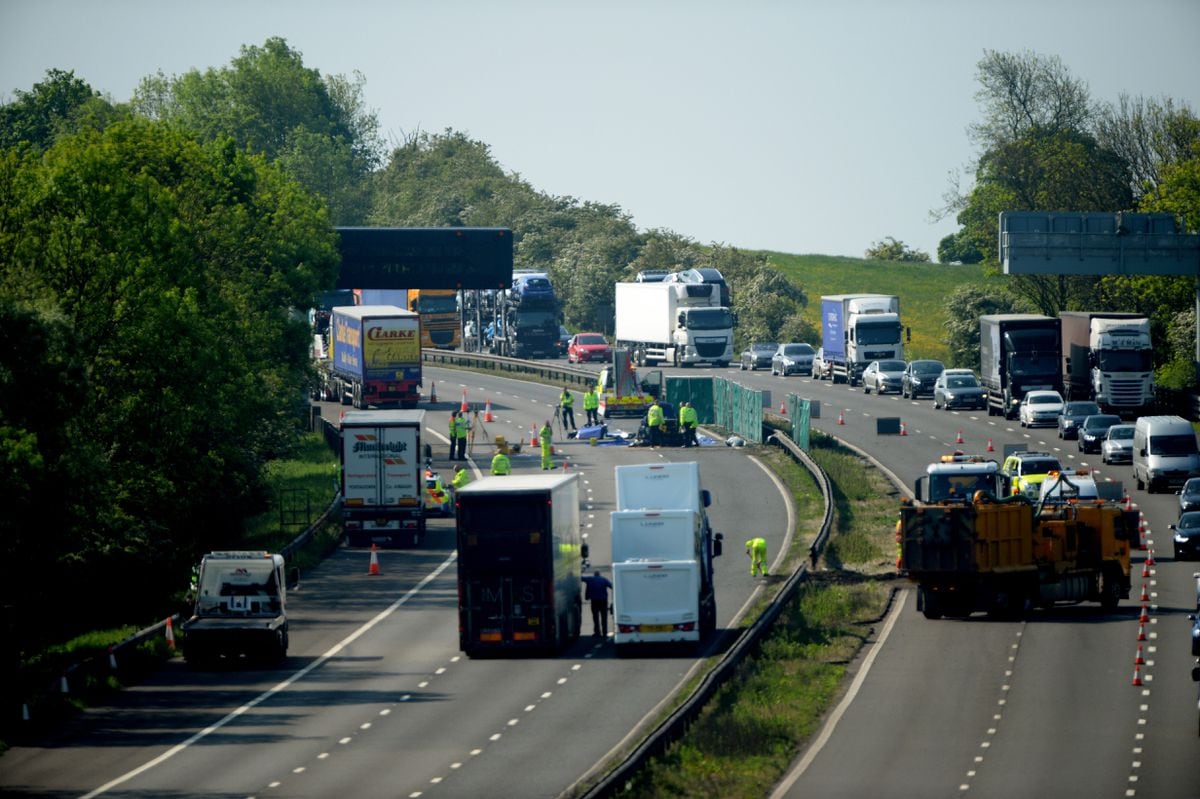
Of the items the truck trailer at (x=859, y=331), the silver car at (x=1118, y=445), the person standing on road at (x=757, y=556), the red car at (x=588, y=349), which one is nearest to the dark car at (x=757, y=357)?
the red car at (x=588, y=349)

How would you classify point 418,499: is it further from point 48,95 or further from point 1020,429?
point 48,95

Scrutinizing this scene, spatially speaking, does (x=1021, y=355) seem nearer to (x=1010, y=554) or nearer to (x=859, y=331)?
(x=859, y=331)

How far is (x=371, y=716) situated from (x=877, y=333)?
199 ft

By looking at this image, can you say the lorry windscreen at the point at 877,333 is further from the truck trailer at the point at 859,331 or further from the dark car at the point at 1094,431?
the dark car at the point at 1094,431

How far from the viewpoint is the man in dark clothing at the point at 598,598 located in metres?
42.2

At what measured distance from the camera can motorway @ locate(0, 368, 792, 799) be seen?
3047 centimetres

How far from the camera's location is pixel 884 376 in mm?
91312

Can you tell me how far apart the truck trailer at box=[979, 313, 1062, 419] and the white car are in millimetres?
877

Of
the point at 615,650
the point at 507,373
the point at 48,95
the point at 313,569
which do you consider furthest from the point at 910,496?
the point at 48,95

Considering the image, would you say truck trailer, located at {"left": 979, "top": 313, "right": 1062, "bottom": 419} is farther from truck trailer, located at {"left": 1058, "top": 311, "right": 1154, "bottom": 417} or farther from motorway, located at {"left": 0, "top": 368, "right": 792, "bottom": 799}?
motorway, located at {"left": 0, "top": 368, "right": 792, "bottom": 799}

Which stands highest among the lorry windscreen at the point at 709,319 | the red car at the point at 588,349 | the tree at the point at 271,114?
the tree at the point at 271,114

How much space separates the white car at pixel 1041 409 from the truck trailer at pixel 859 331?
1417 cm

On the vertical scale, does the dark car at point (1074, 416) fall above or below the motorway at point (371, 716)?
above

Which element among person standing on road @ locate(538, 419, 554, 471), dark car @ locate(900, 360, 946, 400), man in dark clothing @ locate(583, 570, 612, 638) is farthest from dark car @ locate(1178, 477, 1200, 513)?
dark car @ locate(900, 360, 946, 400)
